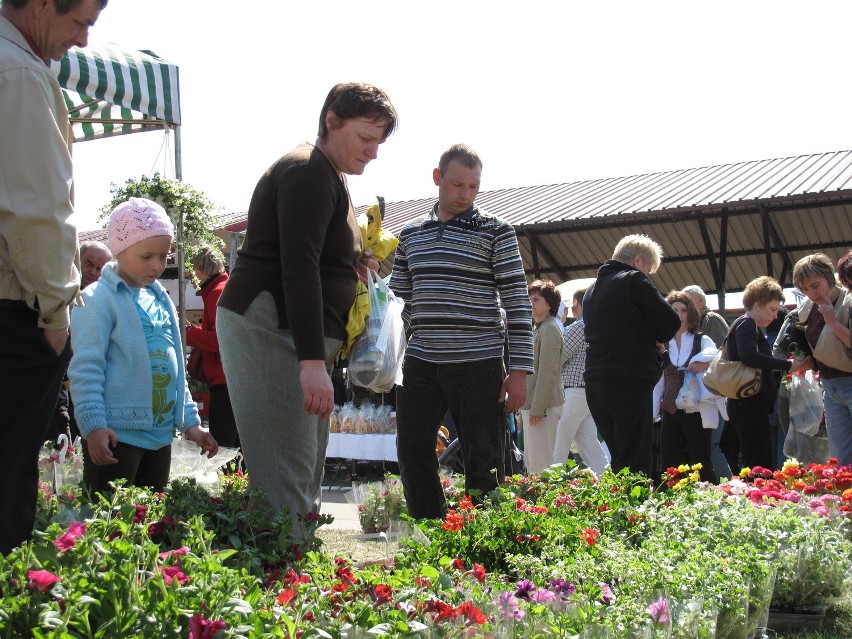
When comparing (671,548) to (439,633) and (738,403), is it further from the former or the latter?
(738,403)

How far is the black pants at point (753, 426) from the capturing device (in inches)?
278

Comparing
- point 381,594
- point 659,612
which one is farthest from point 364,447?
point 381,594

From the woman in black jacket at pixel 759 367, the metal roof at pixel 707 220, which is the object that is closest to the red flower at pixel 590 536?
the woman in black jacket at pixel 759 367

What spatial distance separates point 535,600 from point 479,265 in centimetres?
212

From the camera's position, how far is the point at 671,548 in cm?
318

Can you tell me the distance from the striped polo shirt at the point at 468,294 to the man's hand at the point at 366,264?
33.1 inches

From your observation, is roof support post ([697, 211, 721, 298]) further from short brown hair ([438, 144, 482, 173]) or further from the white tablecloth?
short brown hair ([438, 144, 482, 173])

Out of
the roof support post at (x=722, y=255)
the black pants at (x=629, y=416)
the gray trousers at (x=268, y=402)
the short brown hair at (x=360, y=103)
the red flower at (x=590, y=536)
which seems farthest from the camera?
the roof support post at (x=722, y=255)

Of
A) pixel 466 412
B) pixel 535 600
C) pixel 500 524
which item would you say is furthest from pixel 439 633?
pixel 466 412

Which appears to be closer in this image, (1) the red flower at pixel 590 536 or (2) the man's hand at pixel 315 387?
(2) the man's hand at pixel 315 387

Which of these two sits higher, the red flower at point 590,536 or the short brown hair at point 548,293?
the short brown hair at point 548,293

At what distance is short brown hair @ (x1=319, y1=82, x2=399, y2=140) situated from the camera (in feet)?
10.1

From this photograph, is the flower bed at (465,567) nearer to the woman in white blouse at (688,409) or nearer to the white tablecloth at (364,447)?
the woman in white blouse at (688,409)

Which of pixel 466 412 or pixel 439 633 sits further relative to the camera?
pixel 466 412
